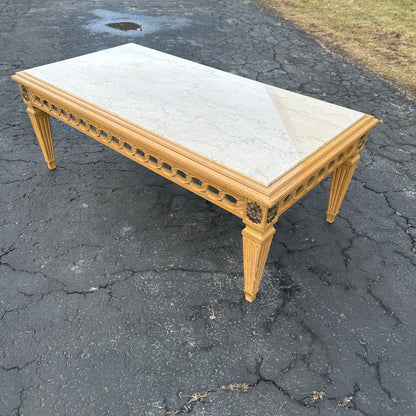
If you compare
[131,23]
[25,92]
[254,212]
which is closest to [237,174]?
[254,212]

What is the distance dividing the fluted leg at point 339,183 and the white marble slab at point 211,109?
23 centimetres

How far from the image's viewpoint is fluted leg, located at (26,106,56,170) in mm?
2047

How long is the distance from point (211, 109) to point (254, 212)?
1.98 feet

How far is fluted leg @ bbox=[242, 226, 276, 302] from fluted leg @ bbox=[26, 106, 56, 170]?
4.72 ft

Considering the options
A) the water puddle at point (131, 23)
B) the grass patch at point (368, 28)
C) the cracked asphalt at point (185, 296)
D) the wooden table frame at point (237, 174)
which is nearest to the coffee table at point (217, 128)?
the wooden table frame at point (237, 174)

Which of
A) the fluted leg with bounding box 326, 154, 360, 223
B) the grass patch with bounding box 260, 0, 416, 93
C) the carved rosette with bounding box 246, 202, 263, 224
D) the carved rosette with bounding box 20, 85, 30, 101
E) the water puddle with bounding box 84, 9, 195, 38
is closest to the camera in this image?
the carved rosette with bounding box 246, 202, 263, 224

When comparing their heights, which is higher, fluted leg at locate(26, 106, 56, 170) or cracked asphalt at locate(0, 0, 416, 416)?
fluted leg at locate(26, 106, 56, 170)

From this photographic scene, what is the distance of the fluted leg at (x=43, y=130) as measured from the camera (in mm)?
2047

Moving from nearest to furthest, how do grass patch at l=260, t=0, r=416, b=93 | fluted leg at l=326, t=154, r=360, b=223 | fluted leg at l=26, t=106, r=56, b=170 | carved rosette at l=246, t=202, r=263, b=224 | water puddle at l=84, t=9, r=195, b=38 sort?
carved rosette at l=246, t=202, r=263, b=224 → fluted leg at l=326, t=154, r=360, b=223 → fluted leg at l=26, t=106, r=56, b=170 → grass patch at l=260, t=0, r=416, b=93 → water puddle at l=84, t=9, r=195, b=38

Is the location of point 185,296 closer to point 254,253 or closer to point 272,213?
point 254,253

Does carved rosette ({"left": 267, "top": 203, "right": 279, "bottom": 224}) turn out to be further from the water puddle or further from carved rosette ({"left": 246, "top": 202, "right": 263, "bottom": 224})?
the water puddle

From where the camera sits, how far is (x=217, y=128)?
58.7 inches

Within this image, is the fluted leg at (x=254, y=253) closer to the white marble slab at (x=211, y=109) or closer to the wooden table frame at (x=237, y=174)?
the wooden table frame at (x=237, y=174)

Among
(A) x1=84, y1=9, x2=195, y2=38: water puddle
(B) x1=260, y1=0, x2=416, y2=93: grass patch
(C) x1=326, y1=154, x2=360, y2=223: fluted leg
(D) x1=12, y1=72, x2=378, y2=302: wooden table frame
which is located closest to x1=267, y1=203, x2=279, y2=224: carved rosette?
(D) x1=12, y1=72, x2=378, y2=302: wooden table frame
